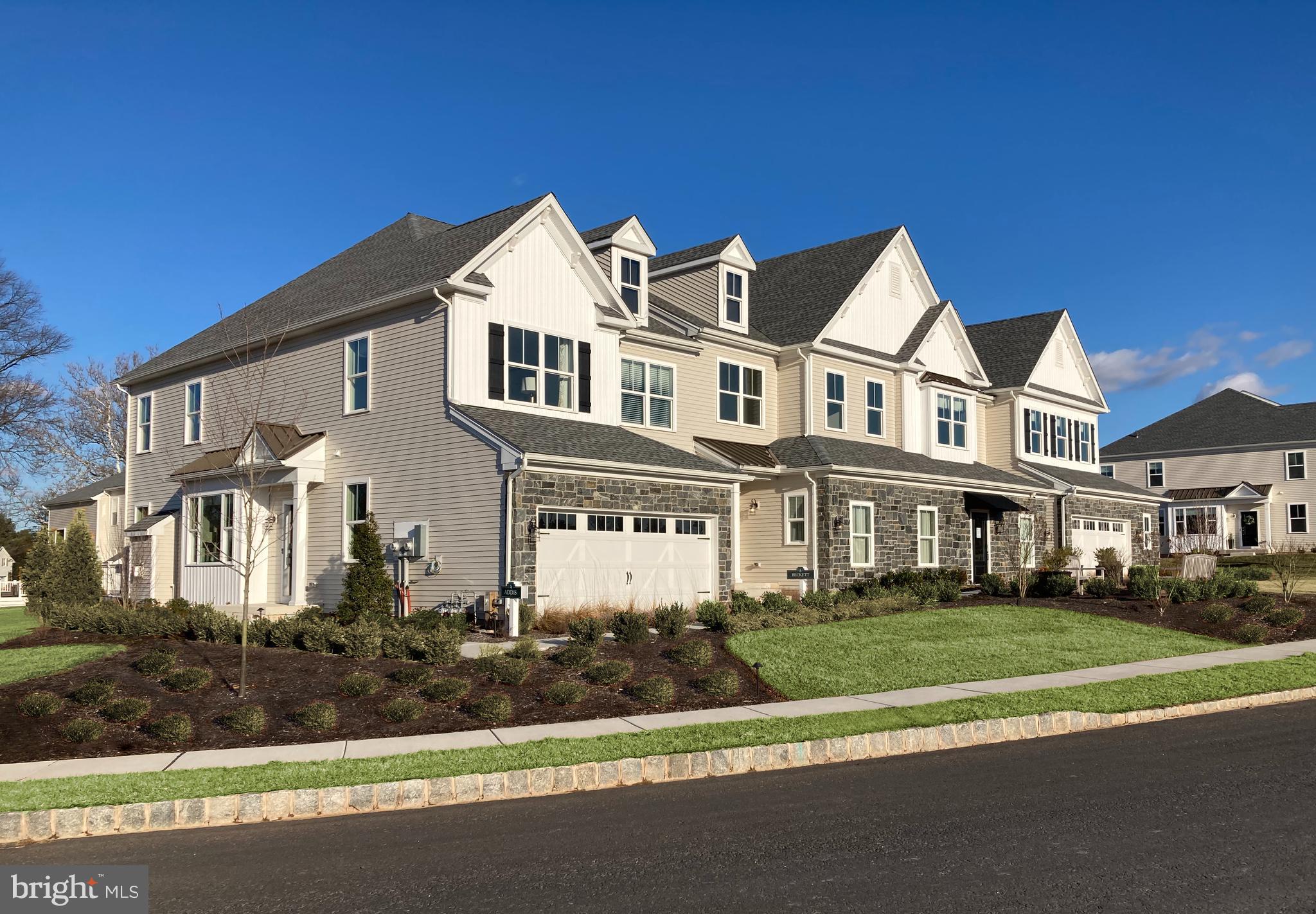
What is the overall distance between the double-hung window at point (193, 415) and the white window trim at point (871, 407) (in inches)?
686

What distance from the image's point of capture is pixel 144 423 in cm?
2827

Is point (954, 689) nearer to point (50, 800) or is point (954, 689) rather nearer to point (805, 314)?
point (50, 800)

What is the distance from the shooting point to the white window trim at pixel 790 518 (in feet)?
85.1

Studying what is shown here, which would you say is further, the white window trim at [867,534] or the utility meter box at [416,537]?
the white window trim at [867,534]

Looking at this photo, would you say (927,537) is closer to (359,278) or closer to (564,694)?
(359,278)

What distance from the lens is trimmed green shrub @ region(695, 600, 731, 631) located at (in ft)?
57.9

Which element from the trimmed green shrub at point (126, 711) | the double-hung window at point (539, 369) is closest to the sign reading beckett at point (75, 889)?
the trimmed green shrub at point (126, 711)

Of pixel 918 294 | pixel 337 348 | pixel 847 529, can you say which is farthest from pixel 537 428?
pixel 918 294

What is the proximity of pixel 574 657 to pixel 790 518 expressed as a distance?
540 inches

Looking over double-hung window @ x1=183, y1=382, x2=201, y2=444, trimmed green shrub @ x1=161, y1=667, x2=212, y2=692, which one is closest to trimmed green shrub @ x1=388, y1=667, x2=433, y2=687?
trimmed green shrub @ x1=161, y1=667, x2=212, y2=692

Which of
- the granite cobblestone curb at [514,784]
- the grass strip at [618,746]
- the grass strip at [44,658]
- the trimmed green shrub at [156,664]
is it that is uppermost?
the trimmed green shrub at [156,664]

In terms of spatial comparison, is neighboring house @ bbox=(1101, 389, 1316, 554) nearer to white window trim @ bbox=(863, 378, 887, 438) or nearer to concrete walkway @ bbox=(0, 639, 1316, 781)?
white window trim @ bbox=(863, 378, 887, 438)

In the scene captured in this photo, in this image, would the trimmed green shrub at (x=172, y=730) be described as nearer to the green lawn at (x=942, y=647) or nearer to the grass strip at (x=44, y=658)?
the grass strip at (x=44, y=658)

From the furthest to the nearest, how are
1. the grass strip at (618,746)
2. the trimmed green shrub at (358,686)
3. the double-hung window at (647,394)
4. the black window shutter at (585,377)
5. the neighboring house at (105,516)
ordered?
the neighboring house at (105,516) → the double-hung window at (647,394) → the black window shutter at (585,377) → the trimmed green shrub at (358,686) → the grass strip at (618,746)
